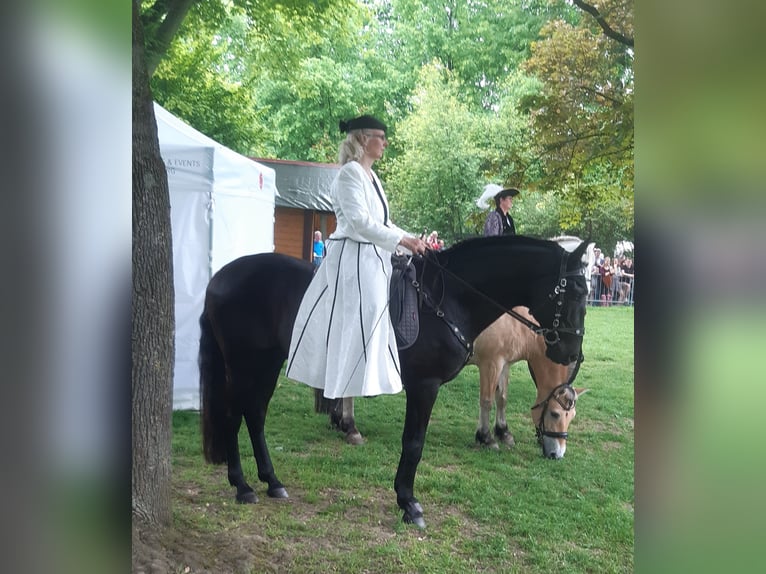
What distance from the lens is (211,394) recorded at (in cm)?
338

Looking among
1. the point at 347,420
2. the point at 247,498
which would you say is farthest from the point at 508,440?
the point at 247,498

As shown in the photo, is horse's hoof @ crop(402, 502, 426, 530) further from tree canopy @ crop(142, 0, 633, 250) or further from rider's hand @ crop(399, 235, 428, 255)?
tree canopy @ crop(142, 0, 633, 250)

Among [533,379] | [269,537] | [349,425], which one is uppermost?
[533,379]

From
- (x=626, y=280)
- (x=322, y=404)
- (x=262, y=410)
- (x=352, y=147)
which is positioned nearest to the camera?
(x=626, y=280)

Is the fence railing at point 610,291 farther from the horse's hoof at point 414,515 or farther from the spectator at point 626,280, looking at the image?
the horse's hoof at point 414,515

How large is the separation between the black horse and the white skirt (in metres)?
0.14

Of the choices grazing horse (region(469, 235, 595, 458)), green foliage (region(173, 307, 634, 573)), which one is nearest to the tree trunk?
green foliage (region(173, 307, 634, 573))

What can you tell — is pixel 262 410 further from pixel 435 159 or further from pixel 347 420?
pixel 435 159

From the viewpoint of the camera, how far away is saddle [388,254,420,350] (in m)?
3.24

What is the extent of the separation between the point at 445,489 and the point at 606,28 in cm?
217

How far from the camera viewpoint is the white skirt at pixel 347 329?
10.1 ft

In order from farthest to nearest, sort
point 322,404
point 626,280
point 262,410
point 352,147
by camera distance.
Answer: point 262,410, point 322,404, point 352,147, point 626,280

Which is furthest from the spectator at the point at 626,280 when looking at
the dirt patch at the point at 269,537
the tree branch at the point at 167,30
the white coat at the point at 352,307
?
the tree branch at the point at 167,30
